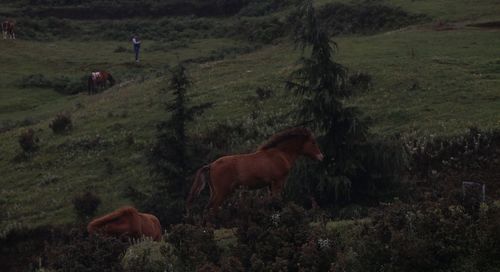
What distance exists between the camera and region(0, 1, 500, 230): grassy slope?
24562 millimetres

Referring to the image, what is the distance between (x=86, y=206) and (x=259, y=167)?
8.69 meters

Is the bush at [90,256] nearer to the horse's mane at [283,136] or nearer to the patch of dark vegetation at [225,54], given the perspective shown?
the horse's mane at [283,136]

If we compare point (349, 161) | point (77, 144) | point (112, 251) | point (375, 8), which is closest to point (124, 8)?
point (375, 8)

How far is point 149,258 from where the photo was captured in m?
11.2

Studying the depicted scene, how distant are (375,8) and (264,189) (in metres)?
30.2

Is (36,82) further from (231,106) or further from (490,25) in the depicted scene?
(490,25)

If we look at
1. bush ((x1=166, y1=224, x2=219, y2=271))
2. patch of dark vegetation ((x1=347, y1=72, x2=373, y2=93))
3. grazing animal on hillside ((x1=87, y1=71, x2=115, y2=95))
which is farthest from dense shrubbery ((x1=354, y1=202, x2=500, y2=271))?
grazing animal on hillside ((x1=87, y1=71, x2=115, y2=95))

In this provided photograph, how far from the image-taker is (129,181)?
24562mm

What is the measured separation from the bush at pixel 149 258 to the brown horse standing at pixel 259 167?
156 inches

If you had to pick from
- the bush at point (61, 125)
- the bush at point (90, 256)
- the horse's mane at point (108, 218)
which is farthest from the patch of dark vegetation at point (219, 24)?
the bush at point (90, 256)

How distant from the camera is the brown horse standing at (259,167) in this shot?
15914mm

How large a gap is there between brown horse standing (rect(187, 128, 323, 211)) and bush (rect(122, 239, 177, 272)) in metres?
3.96

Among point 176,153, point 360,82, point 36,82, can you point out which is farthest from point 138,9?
point 176,153

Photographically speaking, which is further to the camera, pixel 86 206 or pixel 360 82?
pixel 360 82
